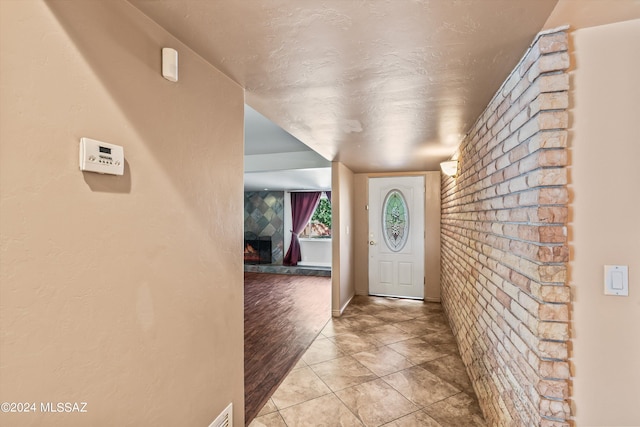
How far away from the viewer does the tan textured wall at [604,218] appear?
118 centimetres

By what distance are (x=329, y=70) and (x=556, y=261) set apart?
1.34 m

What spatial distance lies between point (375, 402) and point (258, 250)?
651 centimetres

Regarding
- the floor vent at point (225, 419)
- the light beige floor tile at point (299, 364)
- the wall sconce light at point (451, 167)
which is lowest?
the light beige floor tile at point (299, 364)

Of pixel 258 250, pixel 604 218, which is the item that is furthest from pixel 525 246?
pixel 258 250

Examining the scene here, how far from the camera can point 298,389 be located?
8.05ft

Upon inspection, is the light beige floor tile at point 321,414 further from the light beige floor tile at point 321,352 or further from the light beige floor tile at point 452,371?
the light beige floor tile at point 452,371

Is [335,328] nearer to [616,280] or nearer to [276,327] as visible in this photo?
[276,327]

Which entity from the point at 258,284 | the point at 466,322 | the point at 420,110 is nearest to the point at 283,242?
the point at 258,284

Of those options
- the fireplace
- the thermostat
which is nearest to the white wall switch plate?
the thermostat

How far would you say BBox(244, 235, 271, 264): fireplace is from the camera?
27.4 feet

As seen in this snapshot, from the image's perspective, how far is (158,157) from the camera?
3.96 ft

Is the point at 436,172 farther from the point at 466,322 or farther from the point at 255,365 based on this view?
the point at 255,365

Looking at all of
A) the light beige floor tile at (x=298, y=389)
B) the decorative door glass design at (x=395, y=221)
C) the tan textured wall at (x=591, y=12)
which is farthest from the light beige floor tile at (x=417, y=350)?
the tan textured wall at (x=591, y=12)

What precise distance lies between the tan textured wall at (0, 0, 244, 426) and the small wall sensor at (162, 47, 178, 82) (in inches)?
1.0
